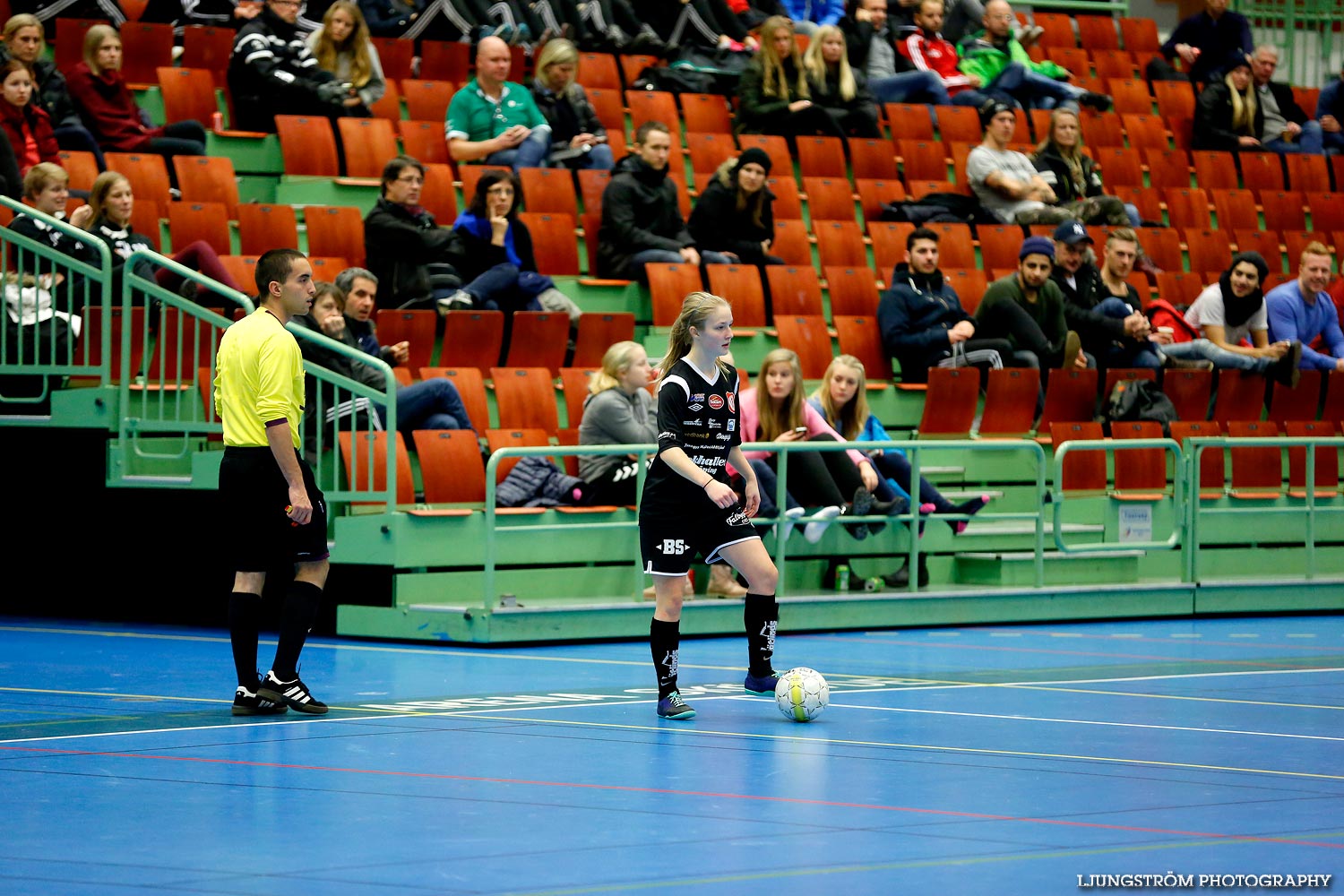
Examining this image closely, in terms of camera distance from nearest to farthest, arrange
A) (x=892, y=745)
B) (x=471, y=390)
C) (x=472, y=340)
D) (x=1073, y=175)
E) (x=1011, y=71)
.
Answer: (x=892, y=745) < (x=471, y=390) < (x=472, y=340) < (x=1073, y=175) < (x=1011, y=71)

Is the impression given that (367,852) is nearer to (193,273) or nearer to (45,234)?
(193,273)

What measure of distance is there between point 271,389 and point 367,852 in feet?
10.1

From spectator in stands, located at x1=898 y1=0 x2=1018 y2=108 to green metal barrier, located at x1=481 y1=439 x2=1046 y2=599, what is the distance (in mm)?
6704

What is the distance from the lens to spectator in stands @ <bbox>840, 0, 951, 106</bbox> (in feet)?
62.6

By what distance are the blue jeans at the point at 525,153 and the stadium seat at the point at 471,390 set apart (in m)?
3.20

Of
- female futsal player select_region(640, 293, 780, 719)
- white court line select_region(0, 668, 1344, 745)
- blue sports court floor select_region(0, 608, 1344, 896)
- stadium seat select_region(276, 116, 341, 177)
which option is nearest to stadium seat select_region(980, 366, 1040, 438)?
blue sports court floor select_region(0, 608, 1344, 896)

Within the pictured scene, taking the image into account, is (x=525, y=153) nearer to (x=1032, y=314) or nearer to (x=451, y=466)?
(x=1032, y=314)

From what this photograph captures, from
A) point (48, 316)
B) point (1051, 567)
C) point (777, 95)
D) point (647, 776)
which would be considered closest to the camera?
point (647, 776)

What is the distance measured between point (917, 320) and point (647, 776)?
8.64 metres

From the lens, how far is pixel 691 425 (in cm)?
853

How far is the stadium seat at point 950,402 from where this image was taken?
14.5 meters

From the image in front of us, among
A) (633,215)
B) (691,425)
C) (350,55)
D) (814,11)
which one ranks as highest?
(814,11)

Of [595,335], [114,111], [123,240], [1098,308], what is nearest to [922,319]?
[1098,308]

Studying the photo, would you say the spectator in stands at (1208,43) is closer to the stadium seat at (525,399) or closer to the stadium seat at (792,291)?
the stadium seat at (792,291)
